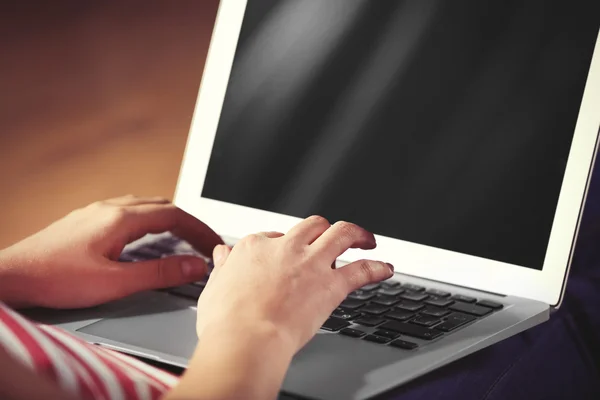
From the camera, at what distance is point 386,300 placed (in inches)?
29.6

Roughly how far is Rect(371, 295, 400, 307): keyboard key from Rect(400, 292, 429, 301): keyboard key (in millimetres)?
13

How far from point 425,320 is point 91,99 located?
1204 mm

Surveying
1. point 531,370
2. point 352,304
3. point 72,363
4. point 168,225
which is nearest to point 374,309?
point 352,304

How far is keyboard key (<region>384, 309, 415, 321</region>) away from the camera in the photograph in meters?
0.70

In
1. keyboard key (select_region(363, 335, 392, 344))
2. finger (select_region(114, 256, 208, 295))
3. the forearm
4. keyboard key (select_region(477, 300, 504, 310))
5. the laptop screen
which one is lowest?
finger (select_region(114, 256, 208, 295))

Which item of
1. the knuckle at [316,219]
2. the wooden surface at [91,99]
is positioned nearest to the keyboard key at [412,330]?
the knuckle at [316,219]

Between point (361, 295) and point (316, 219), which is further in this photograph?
point (361, 295)

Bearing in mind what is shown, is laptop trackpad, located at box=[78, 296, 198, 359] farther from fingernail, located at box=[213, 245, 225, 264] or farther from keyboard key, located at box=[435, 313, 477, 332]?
keyboard key, located at box=[435, 313, 477, 332]

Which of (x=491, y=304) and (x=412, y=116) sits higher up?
(x=412, y=116)

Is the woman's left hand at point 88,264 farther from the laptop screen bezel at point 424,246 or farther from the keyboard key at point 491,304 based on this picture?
the keyboard key at point 491,304

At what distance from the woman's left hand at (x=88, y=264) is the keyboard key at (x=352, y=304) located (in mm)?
154

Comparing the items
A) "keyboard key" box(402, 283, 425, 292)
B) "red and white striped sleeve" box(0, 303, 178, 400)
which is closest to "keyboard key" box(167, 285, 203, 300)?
"keyboard key" box(402, 283, 425, 292)

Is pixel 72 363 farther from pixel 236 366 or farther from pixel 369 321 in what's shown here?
pixel 369 321

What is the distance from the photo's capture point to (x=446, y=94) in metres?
0.85
